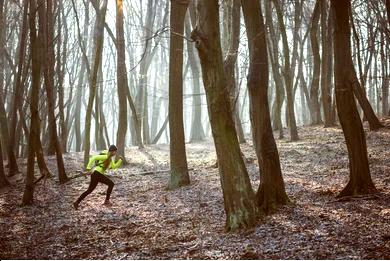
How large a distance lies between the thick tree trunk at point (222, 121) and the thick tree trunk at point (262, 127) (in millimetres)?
1184

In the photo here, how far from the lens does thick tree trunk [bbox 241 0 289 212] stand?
8836 millimetres

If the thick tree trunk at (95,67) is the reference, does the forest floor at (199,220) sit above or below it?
below

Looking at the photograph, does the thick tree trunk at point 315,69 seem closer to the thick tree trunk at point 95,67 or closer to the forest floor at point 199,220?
the forest floor at point 199,220

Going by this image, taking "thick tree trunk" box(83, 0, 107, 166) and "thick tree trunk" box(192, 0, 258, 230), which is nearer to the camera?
"thick tree trunk" box(192, 0, 258, 230)

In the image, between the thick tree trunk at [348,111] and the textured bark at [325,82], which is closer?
the thick tree trunk at [348,111]

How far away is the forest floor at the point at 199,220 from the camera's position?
6664 millimetres

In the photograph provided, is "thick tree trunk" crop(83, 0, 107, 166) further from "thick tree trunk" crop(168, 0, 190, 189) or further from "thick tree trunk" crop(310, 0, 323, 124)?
"thick tree trunk" crop(310, 0, 323, 124)

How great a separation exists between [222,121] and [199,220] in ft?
7.94

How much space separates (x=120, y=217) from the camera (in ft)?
33.4

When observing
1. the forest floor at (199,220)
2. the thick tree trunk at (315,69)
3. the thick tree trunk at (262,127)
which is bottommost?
the forest floor at (199,220)

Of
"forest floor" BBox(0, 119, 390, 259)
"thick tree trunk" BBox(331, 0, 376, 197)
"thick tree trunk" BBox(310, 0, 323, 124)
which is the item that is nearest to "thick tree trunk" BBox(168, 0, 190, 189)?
"forest floor" BBox(0, 119, 390, 259)

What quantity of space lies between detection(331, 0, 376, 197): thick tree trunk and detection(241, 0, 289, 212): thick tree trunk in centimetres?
135

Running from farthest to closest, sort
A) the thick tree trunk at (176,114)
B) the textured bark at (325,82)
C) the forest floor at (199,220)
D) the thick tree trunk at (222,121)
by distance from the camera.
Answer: the textured bark at (325,82) → the thick tree trunk at (176,114) → the thick tree trunk at (222,121) → the forest floor at (199,220)

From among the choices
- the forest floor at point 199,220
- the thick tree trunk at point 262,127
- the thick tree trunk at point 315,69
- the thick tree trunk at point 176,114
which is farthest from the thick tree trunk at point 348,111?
the thick tree trunk at point 315,69
